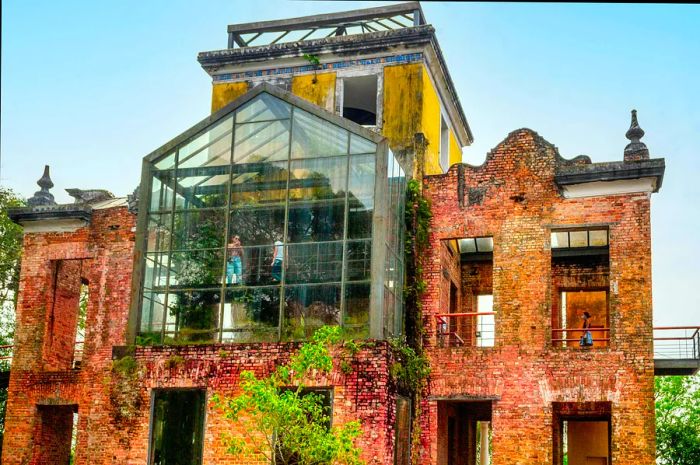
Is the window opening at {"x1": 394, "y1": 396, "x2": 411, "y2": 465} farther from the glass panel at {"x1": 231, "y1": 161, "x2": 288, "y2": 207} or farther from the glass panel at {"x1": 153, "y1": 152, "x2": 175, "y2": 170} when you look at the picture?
the glass panel at {"x1": 153, "y1": 152, "x2": 175, "y2": 170}

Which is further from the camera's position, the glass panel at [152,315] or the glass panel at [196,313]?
the glass panel at [152,315]

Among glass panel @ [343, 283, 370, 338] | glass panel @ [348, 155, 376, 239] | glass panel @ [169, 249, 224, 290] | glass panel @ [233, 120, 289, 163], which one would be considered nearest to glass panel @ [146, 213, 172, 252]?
glass panel @ [169, 249, 224, 290]

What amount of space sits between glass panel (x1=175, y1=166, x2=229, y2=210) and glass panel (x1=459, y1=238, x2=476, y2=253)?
606cm

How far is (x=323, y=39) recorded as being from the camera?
21.2 metres

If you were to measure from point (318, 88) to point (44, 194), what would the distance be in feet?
24.8

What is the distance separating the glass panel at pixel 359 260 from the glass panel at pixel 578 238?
5.36 meters

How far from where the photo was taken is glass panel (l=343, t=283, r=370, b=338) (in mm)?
16438

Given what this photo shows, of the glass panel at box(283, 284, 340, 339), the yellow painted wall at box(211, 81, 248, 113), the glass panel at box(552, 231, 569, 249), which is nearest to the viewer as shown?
the glass panel at box(283, 284, 340, 339)

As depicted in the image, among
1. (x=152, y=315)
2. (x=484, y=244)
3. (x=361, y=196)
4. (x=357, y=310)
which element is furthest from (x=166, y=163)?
(x=484, y=244)

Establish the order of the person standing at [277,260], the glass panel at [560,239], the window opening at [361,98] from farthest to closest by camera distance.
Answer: the window opening at [361,98], the glass panel at [560,239], the person standing at [277,260]

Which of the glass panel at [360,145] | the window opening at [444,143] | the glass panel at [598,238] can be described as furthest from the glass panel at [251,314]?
the window opening at [444,143]

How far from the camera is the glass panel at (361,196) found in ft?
55.2

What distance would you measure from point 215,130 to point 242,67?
4544 millimetres

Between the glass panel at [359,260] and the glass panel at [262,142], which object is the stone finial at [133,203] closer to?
the glass panel at [262,142]
